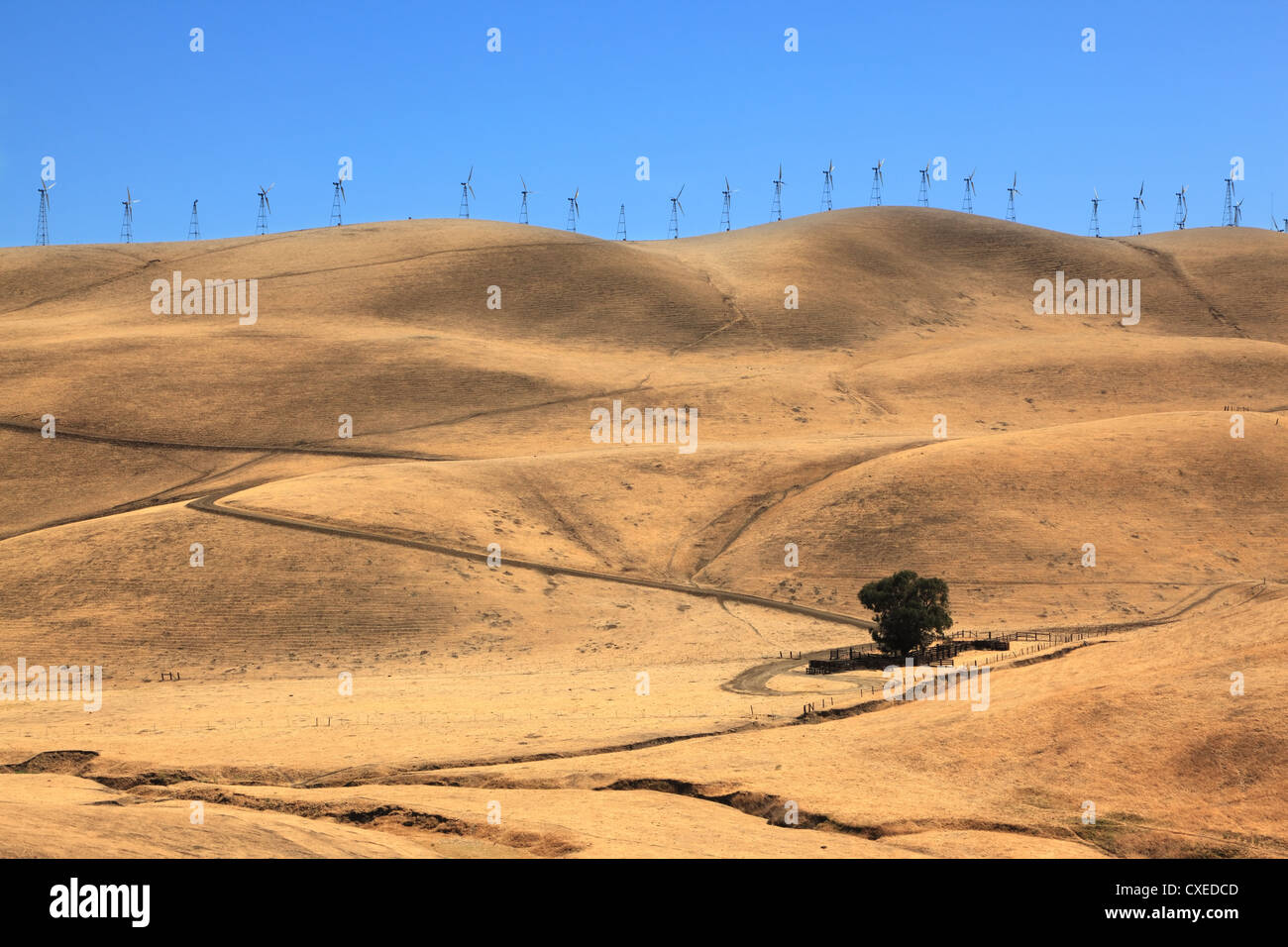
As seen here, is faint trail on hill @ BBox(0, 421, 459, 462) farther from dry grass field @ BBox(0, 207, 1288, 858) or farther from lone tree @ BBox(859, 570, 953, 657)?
lone tree @ BBox(859, 570, 953, 657)

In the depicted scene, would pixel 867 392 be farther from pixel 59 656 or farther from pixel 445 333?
pixel 59 656

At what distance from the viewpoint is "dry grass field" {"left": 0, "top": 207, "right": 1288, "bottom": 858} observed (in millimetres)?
25531

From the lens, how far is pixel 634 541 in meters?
71.6

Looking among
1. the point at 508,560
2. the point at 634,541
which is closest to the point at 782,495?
the point at 634,541

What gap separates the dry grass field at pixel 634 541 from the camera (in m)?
25.5

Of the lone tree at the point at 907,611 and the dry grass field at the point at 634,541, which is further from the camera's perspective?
the lone tree at the point at 907,611

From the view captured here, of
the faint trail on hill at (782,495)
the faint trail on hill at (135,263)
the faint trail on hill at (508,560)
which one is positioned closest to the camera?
the faint trail on hill at (508,560)

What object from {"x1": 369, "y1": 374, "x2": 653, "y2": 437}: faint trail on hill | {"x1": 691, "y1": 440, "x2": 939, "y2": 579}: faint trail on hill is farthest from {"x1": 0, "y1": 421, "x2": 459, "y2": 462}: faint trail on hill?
{"x1": 691, "y1": 440, "x2": 939, "y2": 579}: faint trail on hill

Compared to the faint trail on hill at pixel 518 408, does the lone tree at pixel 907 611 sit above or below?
below

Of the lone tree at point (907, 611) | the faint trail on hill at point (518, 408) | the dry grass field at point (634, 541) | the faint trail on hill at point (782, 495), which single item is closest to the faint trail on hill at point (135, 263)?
the dry grass field at point (634, 541)

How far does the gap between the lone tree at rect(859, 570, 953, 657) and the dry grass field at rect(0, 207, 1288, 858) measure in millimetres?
3057

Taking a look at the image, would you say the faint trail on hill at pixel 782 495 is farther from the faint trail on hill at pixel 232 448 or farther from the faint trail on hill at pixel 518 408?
the faint trail on hill at pixel 232 448

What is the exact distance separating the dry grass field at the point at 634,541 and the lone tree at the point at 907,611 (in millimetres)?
3057

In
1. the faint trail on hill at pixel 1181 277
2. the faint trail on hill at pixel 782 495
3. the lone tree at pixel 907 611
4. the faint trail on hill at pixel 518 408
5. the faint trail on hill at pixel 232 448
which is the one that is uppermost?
the faint trail on hill at pixel 1181 277
